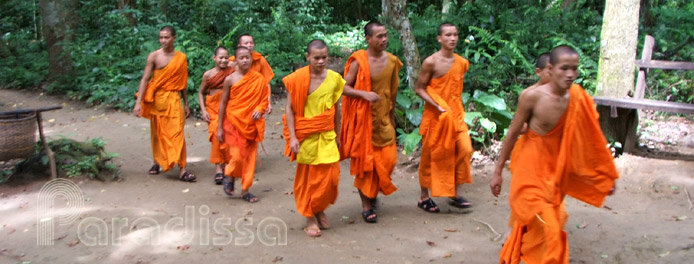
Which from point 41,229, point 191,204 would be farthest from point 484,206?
point 41,229

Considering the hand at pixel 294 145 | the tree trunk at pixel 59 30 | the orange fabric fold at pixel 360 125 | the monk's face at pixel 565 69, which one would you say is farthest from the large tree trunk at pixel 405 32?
the tree trunk at pixel 59 30


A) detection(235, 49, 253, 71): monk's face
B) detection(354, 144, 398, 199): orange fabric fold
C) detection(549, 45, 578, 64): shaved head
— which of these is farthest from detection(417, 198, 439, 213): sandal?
detection(549, 45, 578, 64): shaved head

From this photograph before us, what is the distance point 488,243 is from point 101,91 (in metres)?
9.53

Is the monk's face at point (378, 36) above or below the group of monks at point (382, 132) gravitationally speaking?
above

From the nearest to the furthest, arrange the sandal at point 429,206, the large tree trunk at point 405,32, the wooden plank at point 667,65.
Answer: the sandal at point 429,206 → the wooden plank at point 667,65 → the large tree trunk at point 405,32

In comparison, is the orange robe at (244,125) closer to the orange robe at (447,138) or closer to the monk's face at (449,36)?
the orange robe at (447,138)

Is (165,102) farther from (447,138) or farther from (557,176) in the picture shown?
(557,176)

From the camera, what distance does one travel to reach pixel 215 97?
24.0 feet

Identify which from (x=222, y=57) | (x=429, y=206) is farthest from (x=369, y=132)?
(x=222, y=57)

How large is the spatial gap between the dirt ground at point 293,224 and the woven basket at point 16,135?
1.34 ft

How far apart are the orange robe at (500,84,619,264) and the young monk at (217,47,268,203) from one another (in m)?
3.22

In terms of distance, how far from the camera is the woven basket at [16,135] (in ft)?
20.0

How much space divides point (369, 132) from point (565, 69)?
2.22 metres

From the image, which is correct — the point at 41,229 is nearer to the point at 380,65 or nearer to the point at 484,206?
the point at 380,65
